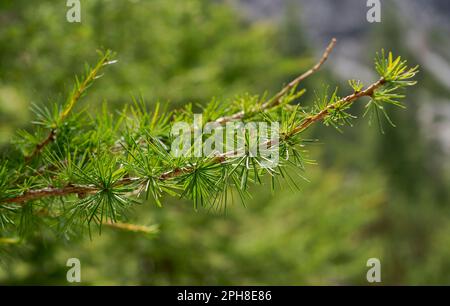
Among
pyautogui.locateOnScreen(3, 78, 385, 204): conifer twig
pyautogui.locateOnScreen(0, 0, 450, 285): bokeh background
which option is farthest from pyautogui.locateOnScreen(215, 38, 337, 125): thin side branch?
pyautogui.locateOnScreen(3, 78, 385, 204): conifer twig

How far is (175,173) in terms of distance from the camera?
934 millimetres

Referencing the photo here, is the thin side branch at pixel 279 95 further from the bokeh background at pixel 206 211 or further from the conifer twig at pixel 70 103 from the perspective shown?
the conifer twig at pixel 70 103

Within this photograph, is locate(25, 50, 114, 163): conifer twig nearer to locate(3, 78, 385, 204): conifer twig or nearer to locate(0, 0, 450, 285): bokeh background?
locate(0, 0, 450, 285): bokeh background

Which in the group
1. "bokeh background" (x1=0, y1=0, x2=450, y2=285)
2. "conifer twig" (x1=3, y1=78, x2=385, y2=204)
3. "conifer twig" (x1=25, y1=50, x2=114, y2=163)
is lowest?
"conifer twig" (x1=3, y1=78, x2=385, y2=204)

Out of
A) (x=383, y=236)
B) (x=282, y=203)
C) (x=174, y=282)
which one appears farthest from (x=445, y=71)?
(x=174, y=282)

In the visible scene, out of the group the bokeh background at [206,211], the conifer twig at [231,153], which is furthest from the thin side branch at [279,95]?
the conifer twig at [231,153]

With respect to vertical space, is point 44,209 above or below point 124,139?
below

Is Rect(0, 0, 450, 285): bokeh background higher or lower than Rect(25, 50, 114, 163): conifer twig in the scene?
higher

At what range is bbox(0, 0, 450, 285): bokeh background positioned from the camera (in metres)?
2.58

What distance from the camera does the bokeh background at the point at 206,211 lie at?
8.46 feet

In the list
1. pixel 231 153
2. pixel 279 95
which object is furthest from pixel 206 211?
pixel 231 153

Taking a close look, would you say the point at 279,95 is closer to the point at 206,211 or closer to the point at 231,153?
the point at 231,153

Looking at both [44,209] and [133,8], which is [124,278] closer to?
[133,8]
